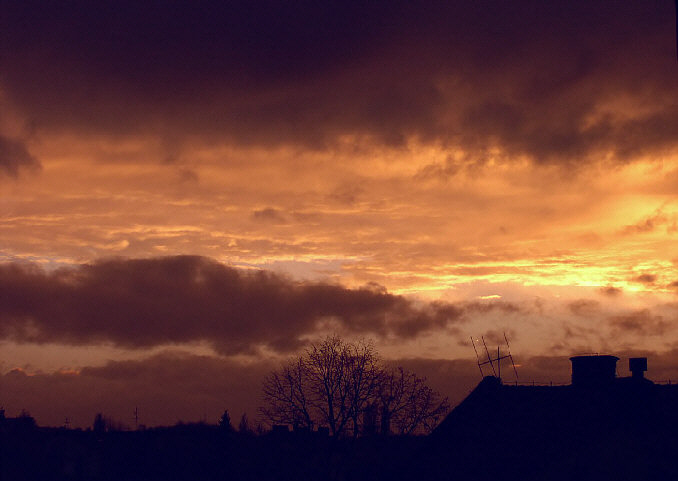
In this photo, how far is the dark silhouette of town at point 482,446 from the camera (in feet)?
126

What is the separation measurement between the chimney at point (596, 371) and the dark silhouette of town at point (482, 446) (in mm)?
55

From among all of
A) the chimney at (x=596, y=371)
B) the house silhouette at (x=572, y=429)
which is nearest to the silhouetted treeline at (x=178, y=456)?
the house silhouette at (x=572, y=429)

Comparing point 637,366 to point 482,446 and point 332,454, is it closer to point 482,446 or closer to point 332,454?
point 482,446

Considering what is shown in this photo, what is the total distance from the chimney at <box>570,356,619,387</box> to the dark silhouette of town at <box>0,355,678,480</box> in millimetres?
55

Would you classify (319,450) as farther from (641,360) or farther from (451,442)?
(641,360)

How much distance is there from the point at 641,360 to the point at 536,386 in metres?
5.91

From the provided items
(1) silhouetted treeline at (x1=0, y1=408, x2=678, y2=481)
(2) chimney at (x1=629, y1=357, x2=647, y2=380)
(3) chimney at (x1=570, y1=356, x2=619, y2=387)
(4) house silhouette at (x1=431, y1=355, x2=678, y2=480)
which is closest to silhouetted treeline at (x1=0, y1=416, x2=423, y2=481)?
(1) silhouetted treeline at (x1=0, y1=408, x2=678, y2=481)

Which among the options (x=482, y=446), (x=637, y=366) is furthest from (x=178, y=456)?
(x=637, y=366)

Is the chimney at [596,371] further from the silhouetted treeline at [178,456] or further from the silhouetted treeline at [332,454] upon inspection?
the silhouetted treeline at [178,456]

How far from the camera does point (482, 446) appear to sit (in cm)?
4375

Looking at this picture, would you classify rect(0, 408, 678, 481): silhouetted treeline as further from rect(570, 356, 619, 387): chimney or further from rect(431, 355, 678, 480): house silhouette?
rect(570, 356, 619, 387): chimney

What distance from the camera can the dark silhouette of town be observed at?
3838cm

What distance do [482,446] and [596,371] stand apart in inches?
295

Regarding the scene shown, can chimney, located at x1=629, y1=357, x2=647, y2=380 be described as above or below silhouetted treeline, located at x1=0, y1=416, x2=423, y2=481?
above
